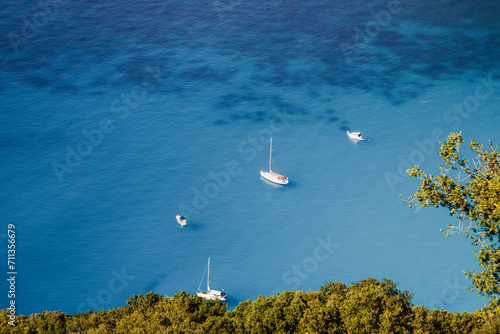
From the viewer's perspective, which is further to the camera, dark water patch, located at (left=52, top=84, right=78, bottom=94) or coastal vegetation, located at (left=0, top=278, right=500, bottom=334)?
dark water patch, located at (left=52, top=84, right=78, bottom=94)

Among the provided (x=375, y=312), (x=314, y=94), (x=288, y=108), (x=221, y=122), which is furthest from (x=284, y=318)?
(x=314, y=94)

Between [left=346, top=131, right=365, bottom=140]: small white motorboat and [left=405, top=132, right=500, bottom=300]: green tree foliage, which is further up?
[left=405, top=132, right=500, bottom=300]: green tree foliage

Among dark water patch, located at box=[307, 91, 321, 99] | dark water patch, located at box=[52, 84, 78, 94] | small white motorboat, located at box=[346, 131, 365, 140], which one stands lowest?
small white motorboat, located at box=[346, 131, 365, 140]

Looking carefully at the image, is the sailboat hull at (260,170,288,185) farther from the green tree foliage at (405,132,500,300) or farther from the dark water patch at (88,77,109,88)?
the green tree foliage at (405,132,500,300)

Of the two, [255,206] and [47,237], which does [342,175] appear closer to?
[255,206]

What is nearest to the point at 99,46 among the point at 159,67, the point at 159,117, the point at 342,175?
the point at 159,67

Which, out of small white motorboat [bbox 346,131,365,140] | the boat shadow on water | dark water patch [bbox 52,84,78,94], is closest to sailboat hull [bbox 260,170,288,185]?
the boat shadow on water
